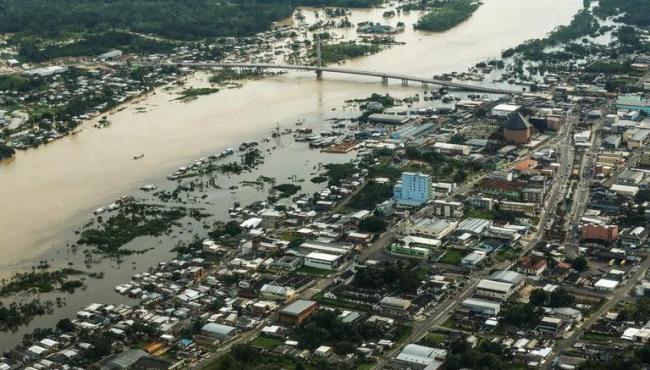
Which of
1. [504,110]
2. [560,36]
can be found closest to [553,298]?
[504,110]

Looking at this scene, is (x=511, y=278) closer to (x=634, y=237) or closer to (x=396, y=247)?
(x=396, y=247)

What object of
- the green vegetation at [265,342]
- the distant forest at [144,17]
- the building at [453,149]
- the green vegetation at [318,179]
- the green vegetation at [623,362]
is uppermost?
the distant forest at [144,17]

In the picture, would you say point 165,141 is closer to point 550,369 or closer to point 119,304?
point 119,304

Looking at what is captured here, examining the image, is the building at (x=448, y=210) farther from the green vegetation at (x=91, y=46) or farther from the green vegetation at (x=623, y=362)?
the green vegetation at (x=91, y=46)

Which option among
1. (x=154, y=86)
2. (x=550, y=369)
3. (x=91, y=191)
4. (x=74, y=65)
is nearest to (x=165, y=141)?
(x=91, y=191)

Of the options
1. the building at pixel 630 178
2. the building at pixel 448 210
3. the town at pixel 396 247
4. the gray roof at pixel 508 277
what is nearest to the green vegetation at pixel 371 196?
the town at pixel 396 247

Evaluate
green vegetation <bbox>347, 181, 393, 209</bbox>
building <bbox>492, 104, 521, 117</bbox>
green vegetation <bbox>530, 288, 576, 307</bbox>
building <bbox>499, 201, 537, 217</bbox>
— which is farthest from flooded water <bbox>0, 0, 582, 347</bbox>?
green vegetation <bbox>530, 288, 576, 307</bbox>

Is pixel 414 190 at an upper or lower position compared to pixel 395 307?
upper
